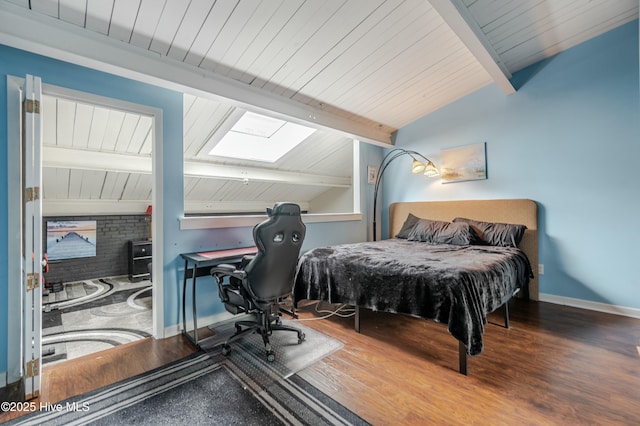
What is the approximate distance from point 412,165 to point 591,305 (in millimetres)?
2661

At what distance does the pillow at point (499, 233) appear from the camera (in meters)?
3.22

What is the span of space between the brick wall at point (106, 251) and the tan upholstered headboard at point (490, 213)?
456 centimetres

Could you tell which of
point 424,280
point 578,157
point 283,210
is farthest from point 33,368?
point 578,157

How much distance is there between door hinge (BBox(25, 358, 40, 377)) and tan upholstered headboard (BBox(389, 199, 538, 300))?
413 cm

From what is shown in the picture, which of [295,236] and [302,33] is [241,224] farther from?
[302,33]

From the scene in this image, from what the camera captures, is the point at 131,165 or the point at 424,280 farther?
the point at 131,165

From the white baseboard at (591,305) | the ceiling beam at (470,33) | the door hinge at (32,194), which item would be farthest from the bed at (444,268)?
the door hinge at (32,194)

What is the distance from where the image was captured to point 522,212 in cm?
340

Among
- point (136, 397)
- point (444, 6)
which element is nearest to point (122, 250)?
point (136, 397)

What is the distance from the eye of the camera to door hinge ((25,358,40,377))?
1.71 m

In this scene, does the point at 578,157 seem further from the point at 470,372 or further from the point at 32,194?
the point at 32,194

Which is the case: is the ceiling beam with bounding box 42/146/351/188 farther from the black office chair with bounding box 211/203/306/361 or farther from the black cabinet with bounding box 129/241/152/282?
the black office chair with bounding box 211/203/306/361

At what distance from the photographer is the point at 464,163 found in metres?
3.92

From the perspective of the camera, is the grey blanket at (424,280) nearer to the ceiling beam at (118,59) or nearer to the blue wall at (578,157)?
the blue wall at (578,157)
